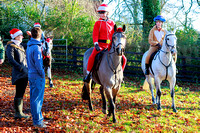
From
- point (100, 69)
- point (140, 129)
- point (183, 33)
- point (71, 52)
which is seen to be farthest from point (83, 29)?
point (140, 129)

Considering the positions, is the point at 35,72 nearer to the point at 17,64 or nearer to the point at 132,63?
the point at 17,64

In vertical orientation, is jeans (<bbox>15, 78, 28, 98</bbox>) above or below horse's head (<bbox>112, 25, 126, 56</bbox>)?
below

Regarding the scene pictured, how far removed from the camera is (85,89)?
236 inches

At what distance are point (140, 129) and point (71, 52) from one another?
10.4 m

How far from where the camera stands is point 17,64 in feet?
14.8

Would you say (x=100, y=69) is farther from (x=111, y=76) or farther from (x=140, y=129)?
(x=140, y=129)

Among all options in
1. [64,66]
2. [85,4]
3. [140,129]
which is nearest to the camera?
[140,129]

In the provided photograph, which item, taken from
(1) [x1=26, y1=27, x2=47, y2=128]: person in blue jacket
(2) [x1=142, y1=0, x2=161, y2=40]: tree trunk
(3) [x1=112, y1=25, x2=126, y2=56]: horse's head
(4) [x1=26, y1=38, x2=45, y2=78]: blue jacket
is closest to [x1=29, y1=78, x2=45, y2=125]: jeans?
(1) [x1=26, y1=27, x2=47, y2=128]: person in blue jacket

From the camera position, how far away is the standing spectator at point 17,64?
4.52 m

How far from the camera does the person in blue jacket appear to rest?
3967mm

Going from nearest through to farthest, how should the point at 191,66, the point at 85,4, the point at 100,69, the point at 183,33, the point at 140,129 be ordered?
1. the point at 140,129
2. the point at 100,69
3. the point at 191,66
4. the point at 183,33
5. the point at 85,4

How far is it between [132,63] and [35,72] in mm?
9370

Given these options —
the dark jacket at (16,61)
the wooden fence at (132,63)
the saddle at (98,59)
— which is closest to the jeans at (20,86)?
the dark jacket at (16,61)

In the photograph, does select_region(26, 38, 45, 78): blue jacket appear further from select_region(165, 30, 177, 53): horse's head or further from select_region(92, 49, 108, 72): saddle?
select_region(165, 30, 177, 53): horse's head
